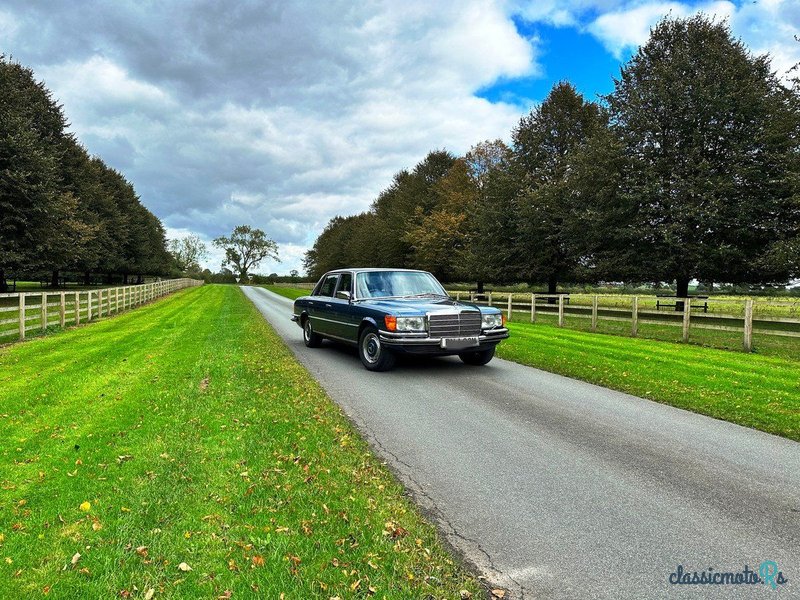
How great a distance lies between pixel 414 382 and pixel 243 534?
509 centimetres

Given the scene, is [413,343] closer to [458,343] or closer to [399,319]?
[399,319]

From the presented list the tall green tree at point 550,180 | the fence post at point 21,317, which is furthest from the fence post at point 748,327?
the fence post at point 21,317

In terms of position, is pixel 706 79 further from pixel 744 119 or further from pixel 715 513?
pixel 715 513

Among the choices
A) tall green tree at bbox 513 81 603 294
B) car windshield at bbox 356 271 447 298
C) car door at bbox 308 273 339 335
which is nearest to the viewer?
car windshield at bbox 356 271 447 298

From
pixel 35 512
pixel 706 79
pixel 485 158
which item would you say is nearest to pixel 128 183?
pixel 485 158

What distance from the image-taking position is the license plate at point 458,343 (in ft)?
27.4

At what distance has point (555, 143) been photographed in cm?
3089

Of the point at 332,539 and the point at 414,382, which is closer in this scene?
the point at 332,539

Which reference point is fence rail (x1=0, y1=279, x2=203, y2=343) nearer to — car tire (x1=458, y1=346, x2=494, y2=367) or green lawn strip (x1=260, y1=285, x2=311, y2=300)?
green lawn strip (x1=260, y1=285, x2=311, y2=300)

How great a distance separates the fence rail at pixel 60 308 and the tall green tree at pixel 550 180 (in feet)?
72.4

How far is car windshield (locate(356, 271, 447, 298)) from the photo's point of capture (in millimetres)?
9875

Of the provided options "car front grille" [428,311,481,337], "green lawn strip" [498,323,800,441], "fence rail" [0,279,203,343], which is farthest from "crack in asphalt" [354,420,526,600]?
"fence rail" [0,279,203,343]

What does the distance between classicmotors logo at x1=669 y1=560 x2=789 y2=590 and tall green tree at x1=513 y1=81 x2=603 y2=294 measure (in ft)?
78.0

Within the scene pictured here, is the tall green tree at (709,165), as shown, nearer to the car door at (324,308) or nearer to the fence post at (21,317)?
the car door at (324,308)
